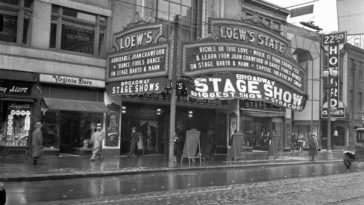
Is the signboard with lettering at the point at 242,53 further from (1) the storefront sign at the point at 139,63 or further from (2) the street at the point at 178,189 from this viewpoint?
(2) the street at the point at 178,189

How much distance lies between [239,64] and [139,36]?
216 inches

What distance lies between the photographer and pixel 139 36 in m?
22.7

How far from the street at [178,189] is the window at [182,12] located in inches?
489

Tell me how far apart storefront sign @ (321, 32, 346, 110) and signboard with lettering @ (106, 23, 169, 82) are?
21015mm

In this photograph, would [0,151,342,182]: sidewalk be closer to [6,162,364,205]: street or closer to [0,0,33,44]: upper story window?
[6,162,364,205]: street

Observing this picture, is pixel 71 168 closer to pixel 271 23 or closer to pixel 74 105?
pixel 74 105

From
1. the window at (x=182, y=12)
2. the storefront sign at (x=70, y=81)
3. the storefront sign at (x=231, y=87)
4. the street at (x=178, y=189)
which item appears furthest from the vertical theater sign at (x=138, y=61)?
the street at (x=178, y=189)

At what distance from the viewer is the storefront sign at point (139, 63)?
830 inches

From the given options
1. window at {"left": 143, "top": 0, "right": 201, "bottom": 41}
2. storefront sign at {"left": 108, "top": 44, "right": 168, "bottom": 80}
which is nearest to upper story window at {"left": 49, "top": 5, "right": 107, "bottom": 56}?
storefront sign at {"left": 108, "top": 44, "right": 168, "bottom": 80}

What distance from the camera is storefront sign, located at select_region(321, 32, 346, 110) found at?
123 feet

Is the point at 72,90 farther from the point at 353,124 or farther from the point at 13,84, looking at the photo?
the point at 353,124

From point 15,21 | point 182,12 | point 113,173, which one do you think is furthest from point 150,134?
point 15,21

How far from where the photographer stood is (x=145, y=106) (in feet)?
85.5

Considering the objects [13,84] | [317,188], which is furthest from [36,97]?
[317,188]
